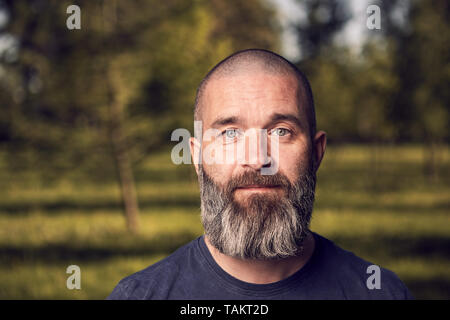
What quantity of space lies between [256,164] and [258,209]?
281mm

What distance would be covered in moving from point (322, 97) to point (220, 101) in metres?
16.7

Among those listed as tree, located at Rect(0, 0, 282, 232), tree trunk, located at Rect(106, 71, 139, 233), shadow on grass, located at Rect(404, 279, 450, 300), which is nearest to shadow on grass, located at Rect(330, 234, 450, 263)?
shadow on grass, located at Rect(404, 279, 450, 300)

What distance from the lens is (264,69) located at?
2.68 m

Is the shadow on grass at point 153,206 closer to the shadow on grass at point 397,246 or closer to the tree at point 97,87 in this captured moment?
the shadow on grass at point 397,246

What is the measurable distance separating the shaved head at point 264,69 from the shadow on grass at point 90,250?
8.11 metres

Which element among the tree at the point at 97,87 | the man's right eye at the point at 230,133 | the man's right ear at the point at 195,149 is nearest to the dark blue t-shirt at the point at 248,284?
the man's right ear at the point at 195,149

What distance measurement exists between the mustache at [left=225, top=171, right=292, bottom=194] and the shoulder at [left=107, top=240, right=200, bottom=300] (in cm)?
50

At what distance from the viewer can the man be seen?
101 inches

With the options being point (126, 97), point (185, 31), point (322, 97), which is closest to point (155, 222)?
point (126, 97)

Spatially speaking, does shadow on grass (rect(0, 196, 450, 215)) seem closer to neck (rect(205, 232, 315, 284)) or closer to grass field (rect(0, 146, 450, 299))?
grass field (rect(0, 146, 450, 299))

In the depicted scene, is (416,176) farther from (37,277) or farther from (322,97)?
(37,277)

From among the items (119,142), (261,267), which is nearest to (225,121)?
(261,267)

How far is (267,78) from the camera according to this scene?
8.70ft

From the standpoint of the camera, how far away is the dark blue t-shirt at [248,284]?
2.59 m
